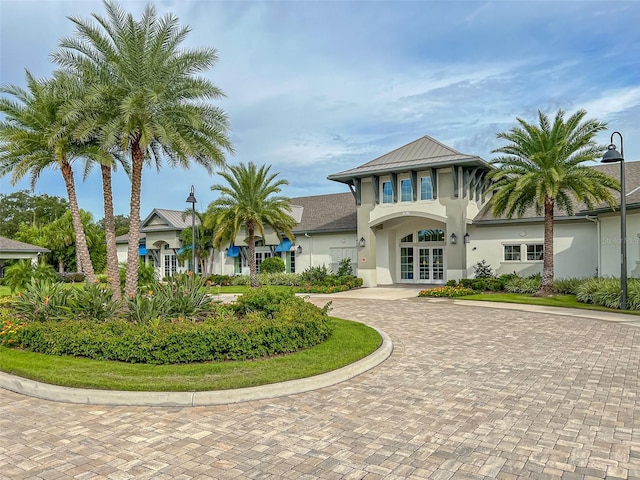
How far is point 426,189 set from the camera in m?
26.4

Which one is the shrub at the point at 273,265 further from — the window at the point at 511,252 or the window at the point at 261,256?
the window at the point at 511,252

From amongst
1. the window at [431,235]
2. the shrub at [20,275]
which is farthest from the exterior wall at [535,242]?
the shrub at [20,275]

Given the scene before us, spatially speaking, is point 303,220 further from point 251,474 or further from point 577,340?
point 251,474

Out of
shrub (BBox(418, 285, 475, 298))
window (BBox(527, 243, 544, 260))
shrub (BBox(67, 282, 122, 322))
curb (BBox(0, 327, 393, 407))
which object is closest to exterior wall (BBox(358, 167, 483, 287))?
shrub (BBox(418, 285, 475, 298))

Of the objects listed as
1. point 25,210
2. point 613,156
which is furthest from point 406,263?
point 25,210

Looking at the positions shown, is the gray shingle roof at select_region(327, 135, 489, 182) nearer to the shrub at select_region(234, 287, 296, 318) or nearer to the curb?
→ the shrub at select_region(234, 287, 296, 318)

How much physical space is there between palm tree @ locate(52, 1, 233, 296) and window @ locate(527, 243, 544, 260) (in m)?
19.0

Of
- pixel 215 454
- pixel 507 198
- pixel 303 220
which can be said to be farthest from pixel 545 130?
pixel 215 454

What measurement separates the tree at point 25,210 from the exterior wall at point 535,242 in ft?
204

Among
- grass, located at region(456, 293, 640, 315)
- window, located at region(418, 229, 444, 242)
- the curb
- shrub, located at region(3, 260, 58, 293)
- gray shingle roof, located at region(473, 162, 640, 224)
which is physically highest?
gray shingle roof, located at region(473, 162, 640, 224)

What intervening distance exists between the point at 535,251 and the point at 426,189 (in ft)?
22.0

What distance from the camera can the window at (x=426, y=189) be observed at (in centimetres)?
2627

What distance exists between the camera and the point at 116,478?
14.6 feet

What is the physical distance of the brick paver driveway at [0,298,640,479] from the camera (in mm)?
4633
